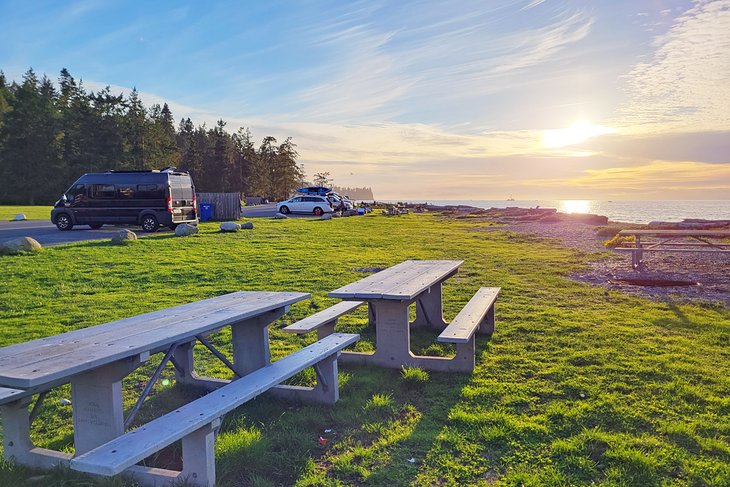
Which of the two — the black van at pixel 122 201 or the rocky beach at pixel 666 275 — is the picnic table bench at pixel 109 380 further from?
the black van at pixel 122 201

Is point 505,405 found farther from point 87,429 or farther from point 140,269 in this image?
point 140,269

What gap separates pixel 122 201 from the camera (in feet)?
59.4

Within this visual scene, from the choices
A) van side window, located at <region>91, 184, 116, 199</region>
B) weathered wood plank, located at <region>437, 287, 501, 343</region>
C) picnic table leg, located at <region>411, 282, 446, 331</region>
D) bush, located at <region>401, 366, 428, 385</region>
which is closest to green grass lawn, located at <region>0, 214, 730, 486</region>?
bush, located at <region>401, 366, 428, 385</region>

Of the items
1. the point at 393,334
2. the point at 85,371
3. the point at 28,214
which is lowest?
the point at 393,334

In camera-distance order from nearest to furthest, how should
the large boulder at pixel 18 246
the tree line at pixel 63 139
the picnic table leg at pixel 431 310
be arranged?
the picnic table leg at pixel 431 310
the large boulder at pixel 18 246
the tree line at pixel 63 139

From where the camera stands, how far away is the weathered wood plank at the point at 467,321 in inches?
170

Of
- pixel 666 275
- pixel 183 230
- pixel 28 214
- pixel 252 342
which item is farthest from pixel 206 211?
pixel 252 342

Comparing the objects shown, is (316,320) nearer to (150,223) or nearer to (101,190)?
(150,223)

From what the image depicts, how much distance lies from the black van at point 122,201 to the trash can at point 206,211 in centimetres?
805

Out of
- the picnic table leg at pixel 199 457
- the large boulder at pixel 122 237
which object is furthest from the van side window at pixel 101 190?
the picnic table leg at pixel 199 457

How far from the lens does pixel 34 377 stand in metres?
2.42

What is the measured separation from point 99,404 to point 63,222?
58.7 ft

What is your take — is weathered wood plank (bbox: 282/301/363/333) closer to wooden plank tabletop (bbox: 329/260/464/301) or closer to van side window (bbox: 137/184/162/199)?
wooden plank tabletop (bbox: 329/260/464/301)

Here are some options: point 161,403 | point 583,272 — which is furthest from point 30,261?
point 583,272
